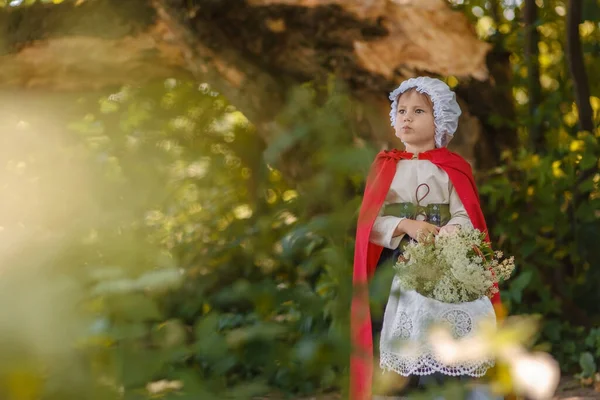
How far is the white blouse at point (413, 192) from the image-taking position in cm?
259

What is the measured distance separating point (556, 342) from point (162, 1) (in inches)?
111

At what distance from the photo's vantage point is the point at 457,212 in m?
2.65

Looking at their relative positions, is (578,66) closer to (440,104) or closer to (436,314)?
(440,104)

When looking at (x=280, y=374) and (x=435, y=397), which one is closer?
(x=435, y=397)

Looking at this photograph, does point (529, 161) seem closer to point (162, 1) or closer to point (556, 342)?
point (556, 342)

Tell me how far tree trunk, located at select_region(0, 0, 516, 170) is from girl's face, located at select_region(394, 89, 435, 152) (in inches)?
36.0

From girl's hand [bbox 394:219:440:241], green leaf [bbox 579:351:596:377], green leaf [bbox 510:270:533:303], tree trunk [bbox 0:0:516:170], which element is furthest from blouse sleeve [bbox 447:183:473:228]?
green leaf [bbox 579:351:596:377]

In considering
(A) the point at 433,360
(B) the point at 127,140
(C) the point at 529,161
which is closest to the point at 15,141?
(B) the point at 127,140

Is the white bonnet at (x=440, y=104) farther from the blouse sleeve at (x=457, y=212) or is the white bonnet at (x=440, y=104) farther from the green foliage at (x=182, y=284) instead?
the green foliage at (x=182, y=284)

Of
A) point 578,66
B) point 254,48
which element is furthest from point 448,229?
point 578,66

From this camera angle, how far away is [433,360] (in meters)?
2.44

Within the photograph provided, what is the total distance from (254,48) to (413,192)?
6.56ft

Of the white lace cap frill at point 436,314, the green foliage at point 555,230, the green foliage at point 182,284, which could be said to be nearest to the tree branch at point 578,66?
the green foliage at point 555,230

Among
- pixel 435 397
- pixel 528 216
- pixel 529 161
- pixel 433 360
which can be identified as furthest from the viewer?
pixel 528 216
